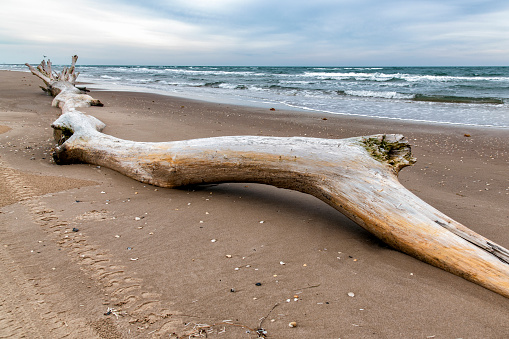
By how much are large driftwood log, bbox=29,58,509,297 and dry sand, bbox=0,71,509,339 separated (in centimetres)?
14

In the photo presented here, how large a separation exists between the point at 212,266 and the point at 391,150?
2.13 metres

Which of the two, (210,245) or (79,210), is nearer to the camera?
(210,245)

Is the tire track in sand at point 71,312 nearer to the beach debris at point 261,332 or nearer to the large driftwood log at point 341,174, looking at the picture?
the beach debris at point 261,332

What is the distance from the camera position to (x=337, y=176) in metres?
3.16

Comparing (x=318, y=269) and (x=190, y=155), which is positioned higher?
(x=190, y=155)

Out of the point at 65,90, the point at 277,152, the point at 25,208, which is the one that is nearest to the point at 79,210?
the point at 25,208

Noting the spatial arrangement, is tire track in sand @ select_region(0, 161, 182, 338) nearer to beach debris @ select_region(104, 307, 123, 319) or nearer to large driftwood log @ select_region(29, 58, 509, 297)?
beach debris @ select_region(104, 307, 123, 319)

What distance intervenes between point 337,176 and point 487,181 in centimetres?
319

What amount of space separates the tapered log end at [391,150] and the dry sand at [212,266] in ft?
2.43

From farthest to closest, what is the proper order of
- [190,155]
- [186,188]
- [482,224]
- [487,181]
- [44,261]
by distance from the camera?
[487,181] → [186,188] → [190,155] → [482,224] → [44,261]

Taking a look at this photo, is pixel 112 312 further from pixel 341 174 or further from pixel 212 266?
pixel 341 174

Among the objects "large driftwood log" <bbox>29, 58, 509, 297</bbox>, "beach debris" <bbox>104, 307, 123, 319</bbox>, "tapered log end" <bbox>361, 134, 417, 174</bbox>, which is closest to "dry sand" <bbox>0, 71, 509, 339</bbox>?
"beach debris" <bbox>104, 307, 123, 319</bbox>

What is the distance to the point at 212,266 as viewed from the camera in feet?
8.21

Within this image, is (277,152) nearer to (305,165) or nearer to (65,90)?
(305,165)
